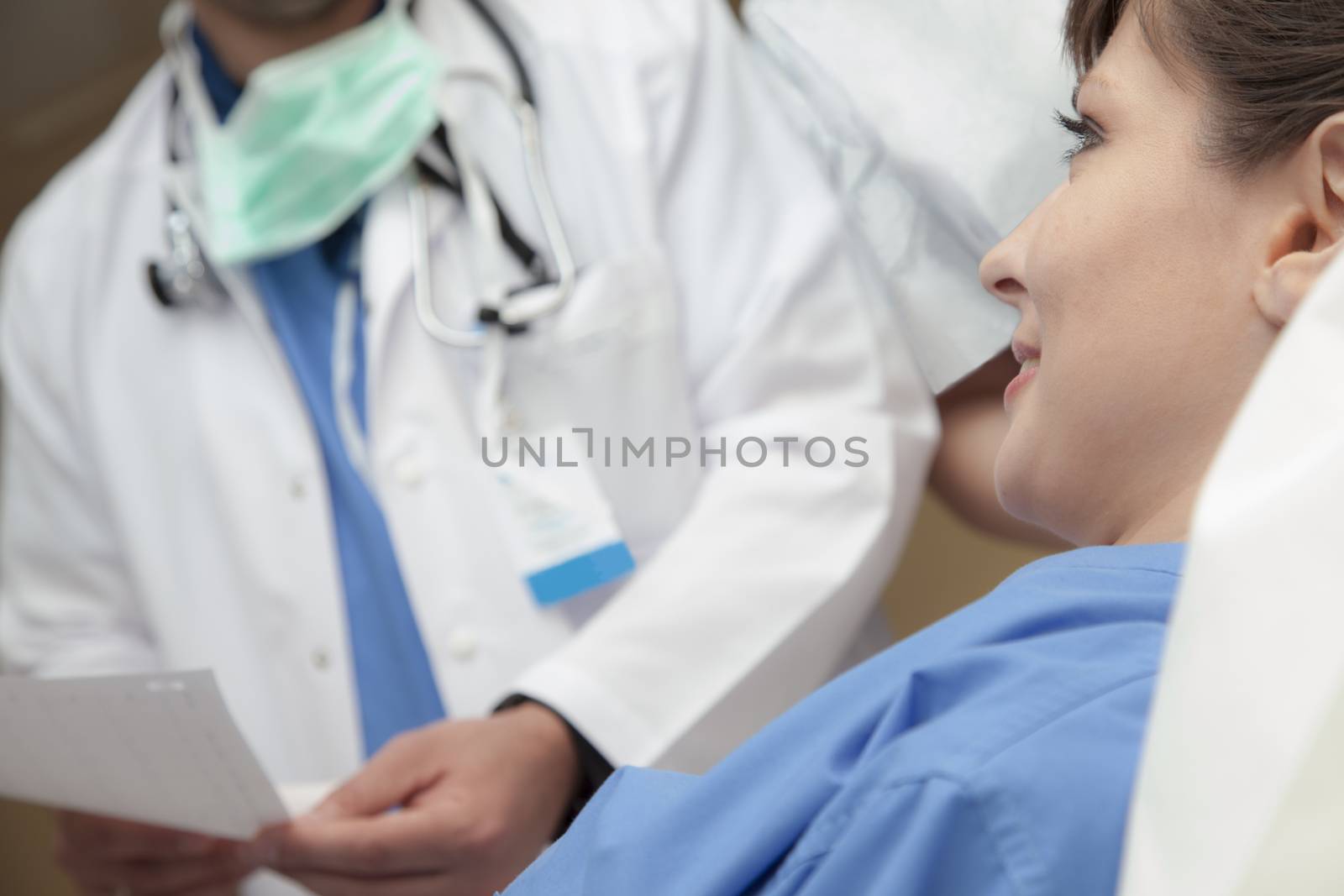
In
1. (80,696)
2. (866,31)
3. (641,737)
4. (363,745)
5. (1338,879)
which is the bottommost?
(363,745)

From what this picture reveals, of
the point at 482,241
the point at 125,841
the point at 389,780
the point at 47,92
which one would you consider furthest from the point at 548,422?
the point at 47,92

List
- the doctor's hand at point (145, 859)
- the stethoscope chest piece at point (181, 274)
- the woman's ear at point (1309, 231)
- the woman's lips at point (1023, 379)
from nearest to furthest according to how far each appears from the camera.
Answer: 1. the woman's ear at point (1309, 231)
2. the woman's lips at point (1023, 379)
3. the doctor's hand at point (145, 859)
4. the stethoscope chest piece at point (181, 274)

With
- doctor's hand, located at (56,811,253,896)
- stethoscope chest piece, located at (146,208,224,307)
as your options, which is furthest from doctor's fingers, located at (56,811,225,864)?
stethoscope chest piece, located at (146,208,224,307)

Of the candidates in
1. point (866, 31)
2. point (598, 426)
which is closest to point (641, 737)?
point (598, 426)

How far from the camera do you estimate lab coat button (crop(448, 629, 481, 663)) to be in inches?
41.3

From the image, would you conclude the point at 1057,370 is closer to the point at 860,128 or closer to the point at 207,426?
the point at 860,128

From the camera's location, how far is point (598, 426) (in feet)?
3.44

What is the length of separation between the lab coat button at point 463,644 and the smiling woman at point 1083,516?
463 mm

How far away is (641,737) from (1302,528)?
Answer: 64 centimetres

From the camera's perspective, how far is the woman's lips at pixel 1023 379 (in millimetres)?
641

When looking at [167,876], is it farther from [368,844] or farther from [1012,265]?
[1012,265]

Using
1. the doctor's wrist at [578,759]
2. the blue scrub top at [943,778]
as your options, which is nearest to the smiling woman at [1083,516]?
the blue scrub top at [943,778]

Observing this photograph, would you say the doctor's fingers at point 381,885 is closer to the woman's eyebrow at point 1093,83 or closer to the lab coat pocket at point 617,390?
the lab coat pocket at point 617,390

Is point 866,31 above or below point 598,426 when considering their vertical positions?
above
